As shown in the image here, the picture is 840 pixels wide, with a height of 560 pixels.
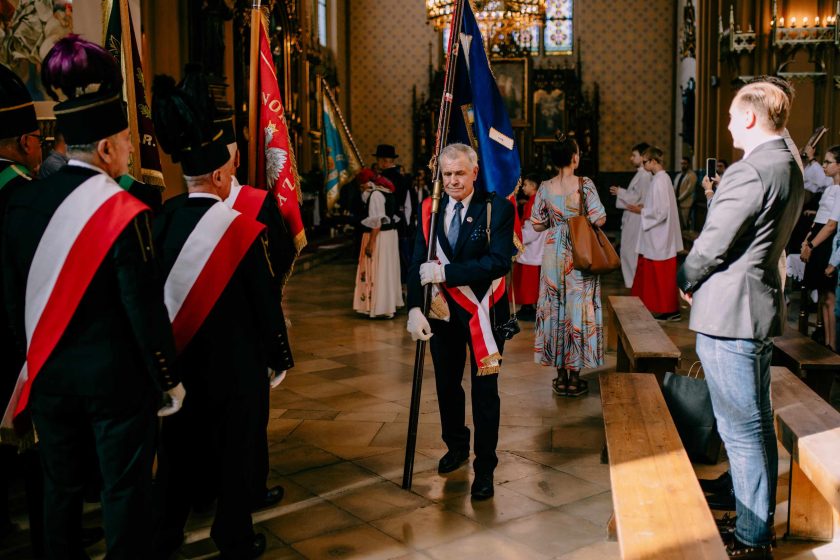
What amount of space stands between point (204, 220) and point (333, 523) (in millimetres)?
1370

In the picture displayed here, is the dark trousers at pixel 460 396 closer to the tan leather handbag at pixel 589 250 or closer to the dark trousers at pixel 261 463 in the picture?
the dark trousers at pixel 261 463

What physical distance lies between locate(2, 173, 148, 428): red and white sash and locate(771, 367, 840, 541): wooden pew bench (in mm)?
2281

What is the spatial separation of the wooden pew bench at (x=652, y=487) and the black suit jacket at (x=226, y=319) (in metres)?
1.30

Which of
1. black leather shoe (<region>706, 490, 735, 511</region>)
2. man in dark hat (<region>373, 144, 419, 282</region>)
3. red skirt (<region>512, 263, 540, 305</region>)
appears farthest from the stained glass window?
black leather shoe (<region>706, 490, 735, 511</region>)

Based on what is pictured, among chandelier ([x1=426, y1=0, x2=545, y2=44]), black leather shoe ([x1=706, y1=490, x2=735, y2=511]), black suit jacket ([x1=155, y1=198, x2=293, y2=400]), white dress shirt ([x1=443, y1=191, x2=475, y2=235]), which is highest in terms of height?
chandelier ([x1=426, y1=0, x2=545, y2=44])

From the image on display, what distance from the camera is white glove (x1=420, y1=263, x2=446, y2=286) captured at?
3.54 m

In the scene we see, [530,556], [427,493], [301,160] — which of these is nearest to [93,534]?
[427,493]

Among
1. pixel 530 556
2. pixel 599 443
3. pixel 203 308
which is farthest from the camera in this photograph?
pixel 599 443

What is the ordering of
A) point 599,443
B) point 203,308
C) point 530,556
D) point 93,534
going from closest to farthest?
point 203,308
point 530,556
point 93,534
point 599,443

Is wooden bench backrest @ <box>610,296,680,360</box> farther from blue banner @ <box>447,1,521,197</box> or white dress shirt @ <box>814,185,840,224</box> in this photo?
white dress shirt @ <box>814,185,840,224</box>

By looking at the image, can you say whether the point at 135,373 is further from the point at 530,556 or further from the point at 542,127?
the point at 542,127

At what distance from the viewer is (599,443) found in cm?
436

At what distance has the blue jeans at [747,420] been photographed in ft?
8.85

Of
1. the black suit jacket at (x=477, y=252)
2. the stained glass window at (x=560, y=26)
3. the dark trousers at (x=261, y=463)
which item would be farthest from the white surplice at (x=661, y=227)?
the stained glass window at (x=560, y=26)
